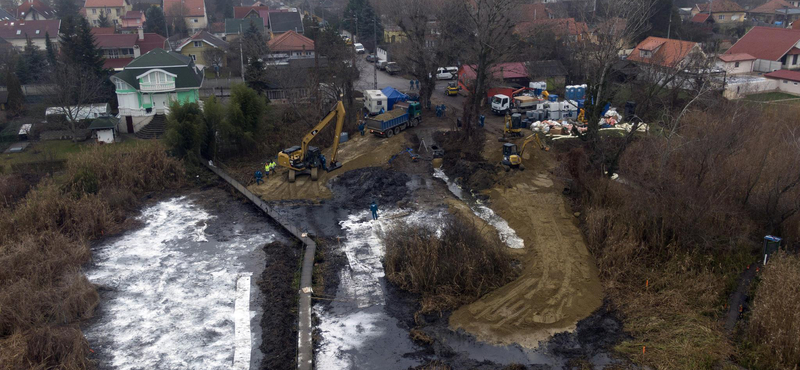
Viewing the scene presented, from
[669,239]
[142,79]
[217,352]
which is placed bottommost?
[217,352]

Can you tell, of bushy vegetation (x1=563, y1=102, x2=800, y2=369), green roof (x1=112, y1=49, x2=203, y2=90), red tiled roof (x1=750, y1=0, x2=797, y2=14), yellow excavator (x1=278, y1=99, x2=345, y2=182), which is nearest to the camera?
bushy vegetation (x1=563, y1=102, x2=800, y2=369)

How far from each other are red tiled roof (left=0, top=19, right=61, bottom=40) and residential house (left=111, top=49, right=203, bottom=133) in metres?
26.6

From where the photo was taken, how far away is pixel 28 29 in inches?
2087

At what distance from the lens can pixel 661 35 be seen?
1746 inches

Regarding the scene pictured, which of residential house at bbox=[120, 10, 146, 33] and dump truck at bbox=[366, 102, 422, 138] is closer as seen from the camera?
dump truck at bbox=[366, 102, 422, 138]

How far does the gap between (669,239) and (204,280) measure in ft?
42.7

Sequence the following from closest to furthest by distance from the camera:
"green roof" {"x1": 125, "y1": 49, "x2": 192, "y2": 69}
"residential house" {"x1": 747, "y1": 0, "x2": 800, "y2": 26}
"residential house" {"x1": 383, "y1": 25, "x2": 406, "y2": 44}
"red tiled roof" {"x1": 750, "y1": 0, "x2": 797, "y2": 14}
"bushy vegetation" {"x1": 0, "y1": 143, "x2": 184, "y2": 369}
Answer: "bushy vegetation" {"x1": 0, "y1": 143, "x2": 184, "y2": 369} < "green roof" {"x1": 125, "y1": 49, "x2": 192, "y2": 69} < "residential house" {"x1": 383, "y1": 25, "x2": 406, "y2": 44} < "residential house" {"x1": 747, "y1": 0, "x2": 800, "y2": 26} < "red tiled roof" {"x1": 750, "y1": 0, "x2": 797, "y2": 14}

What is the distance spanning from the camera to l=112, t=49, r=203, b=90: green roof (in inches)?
1266

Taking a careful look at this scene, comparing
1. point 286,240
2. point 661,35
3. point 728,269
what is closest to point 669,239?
point 728,269

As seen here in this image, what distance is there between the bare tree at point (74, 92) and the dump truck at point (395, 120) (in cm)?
1524

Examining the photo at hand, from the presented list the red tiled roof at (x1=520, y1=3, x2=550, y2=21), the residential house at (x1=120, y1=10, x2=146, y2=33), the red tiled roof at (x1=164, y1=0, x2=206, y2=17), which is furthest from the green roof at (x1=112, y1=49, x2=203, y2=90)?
the red tiled roof at (x1=164, y1=0, x2=206, y2=17)

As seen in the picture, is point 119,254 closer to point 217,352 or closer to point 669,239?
point 217,352

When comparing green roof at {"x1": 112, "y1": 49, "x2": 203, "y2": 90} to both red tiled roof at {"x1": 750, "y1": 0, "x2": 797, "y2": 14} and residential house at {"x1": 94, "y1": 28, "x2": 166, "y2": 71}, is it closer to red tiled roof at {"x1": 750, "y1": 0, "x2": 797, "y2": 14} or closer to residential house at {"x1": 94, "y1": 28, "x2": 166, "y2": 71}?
residential house at {"x1": 94, "y1": 28, "x2": 166, "y2": 71}

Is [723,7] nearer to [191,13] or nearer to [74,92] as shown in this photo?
[191,13]
